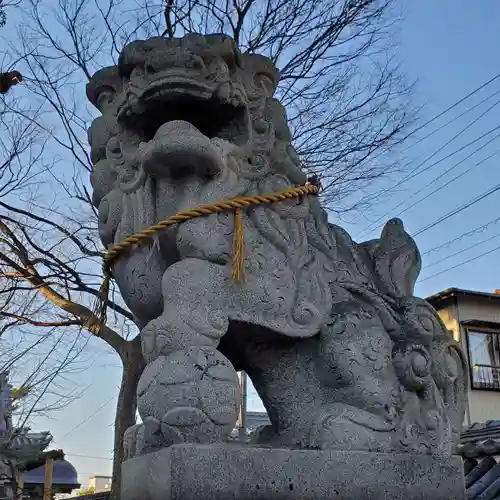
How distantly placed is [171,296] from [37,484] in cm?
1333

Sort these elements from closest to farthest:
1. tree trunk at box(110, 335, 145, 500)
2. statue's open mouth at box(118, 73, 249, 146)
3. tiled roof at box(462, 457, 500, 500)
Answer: statue's open mouth at box(118, 73, 249, 146), tiled roof at box(462, 457, 500, 500), tree trunk at box(110, 335, 145, 500)

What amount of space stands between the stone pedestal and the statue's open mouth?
870 mm

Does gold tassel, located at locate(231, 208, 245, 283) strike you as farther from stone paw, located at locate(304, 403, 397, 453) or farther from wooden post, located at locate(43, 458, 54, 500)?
wooden post, located at locate(43, 458, 54, 500)

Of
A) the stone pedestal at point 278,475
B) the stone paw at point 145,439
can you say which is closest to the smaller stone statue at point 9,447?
the stone paw at point 145,439

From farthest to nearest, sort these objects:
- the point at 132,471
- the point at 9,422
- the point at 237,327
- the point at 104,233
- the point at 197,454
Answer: the point at 9,422
the point at 104,233
the point at 237,327
the point at 132,471
the point at 197,454

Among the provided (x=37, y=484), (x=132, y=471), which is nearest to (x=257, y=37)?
(x=132, y=471)

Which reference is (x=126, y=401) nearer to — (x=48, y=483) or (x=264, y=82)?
(x=264, y=82)

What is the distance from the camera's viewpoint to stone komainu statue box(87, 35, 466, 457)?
1565mm

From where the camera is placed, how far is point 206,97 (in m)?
1.73

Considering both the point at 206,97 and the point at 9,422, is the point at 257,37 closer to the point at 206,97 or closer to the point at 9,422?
the point at 206,97

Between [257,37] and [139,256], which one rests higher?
[257,37]

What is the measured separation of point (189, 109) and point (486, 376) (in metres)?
11.5

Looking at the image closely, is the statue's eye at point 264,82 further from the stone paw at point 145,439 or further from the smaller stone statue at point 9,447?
the smaller stone statue at point 9,447

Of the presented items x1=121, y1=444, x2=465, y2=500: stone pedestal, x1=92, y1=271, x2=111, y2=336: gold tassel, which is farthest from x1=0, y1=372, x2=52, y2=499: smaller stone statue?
x1=121, y1=444, x2=465, y2=500: stone pedestal
